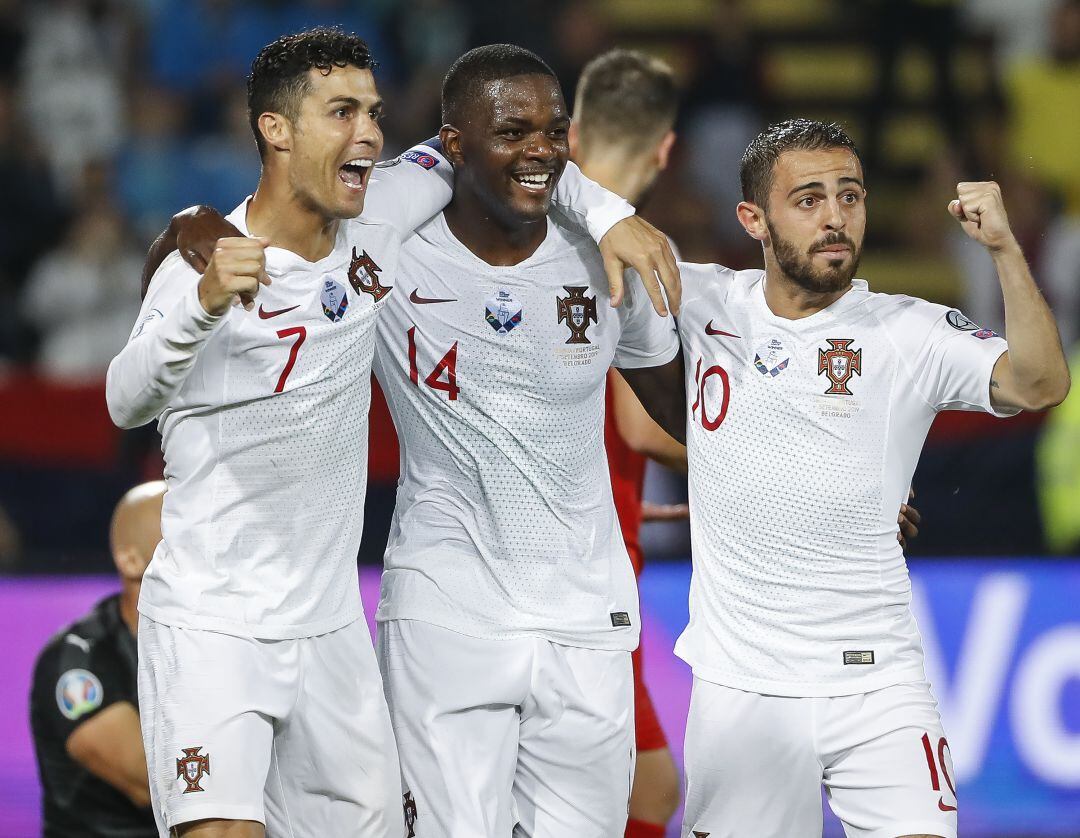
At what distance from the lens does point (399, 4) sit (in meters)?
12.0

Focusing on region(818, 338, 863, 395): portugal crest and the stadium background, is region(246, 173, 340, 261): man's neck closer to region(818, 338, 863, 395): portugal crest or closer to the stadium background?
region(818, 338, 863, 395): portugal crest

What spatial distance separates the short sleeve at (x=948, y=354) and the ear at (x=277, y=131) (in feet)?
5.49

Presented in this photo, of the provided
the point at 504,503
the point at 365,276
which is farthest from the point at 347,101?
the point at 504,503

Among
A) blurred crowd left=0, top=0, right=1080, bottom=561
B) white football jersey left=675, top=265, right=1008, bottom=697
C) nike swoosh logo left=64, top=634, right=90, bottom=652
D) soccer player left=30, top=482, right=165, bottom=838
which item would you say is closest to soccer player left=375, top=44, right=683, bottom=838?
white football jersey left=675, top=265, right=1008, bottom=697

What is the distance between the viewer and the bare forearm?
4156 mm

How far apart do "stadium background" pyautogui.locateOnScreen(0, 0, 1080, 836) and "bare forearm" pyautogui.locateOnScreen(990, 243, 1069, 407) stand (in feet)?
11.1

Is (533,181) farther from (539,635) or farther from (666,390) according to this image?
(539,635)

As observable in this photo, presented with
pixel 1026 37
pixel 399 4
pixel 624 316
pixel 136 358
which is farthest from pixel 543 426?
pixel 1026 37

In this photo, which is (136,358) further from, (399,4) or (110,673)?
(399,4)

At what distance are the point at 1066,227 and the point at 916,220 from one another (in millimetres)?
1575

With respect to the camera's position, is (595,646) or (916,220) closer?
(595,646)

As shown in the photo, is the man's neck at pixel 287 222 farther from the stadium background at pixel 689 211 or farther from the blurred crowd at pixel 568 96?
the blurred crowd at pixel 568 96

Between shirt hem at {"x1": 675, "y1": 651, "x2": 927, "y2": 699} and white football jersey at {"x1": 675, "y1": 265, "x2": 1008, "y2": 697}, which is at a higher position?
white football jersey at {"x1": 675, "y1": 265, "x2": 1008, "y2": 697}

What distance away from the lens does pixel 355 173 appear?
4.45m
